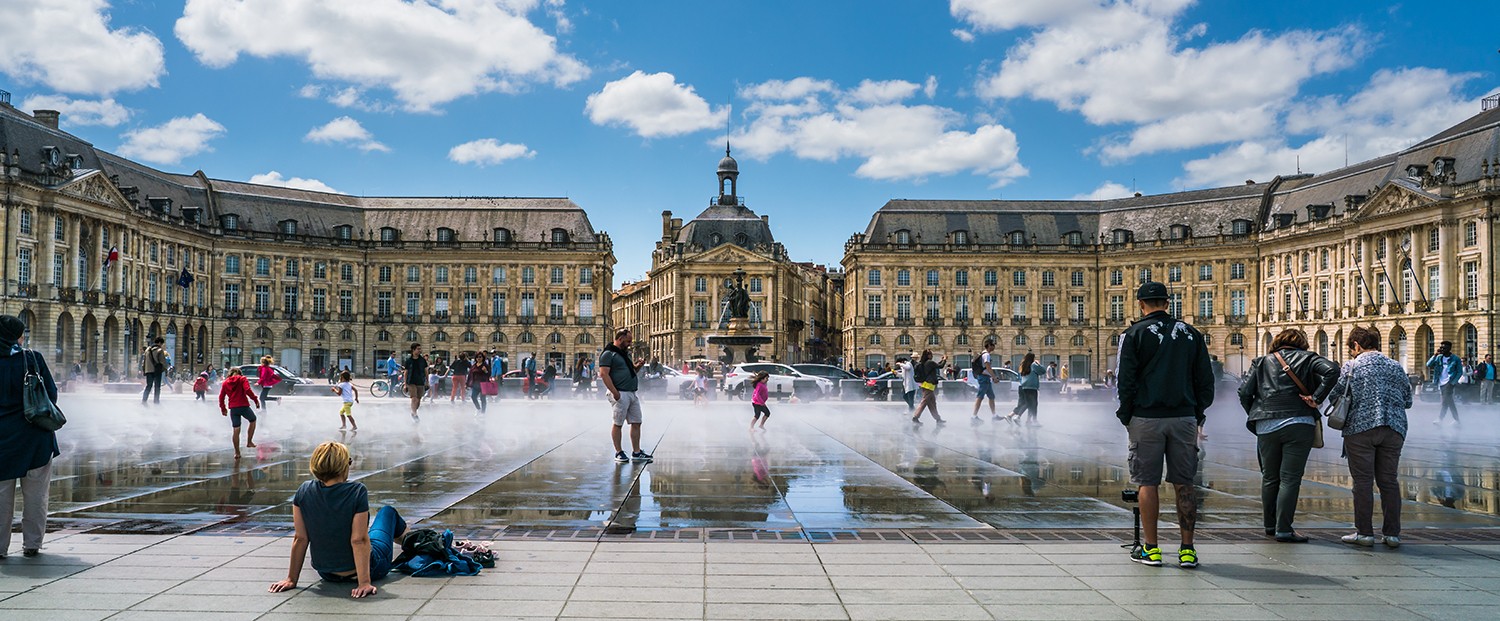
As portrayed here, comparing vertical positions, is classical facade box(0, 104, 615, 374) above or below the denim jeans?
above

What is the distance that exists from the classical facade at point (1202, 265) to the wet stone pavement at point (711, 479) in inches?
2091

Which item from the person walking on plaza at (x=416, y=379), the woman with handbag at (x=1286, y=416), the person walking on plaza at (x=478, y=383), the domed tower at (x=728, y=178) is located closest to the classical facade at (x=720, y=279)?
the domed tower at (x=728, y=178)

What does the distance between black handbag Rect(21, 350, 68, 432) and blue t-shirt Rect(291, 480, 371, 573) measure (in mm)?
2468

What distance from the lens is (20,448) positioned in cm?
788

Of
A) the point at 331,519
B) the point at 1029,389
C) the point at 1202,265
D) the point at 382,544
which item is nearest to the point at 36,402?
the point at 331,519

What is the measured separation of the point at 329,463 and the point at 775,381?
35.2 meters

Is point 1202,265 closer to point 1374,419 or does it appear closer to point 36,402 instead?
point 1374,419

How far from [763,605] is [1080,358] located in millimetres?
98497

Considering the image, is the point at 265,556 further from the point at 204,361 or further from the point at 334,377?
the point at 204,361

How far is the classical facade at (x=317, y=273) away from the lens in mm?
74562

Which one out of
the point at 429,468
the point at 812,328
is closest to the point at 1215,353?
the point at 812,328

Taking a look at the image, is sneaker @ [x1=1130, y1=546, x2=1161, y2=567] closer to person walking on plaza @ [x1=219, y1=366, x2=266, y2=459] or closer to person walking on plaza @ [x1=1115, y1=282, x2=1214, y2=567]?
person walking on plaza @ [x1=1115, y1=282, x2=1214, y2=567]

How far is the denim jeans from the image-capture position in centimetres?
690

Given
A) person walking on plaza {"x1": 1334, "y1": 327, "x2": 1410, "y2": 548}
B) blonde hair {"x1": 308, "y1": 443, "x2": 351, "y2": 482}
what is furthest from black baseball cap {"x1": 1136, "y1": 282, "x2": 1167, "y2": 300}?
blonde hair {"x1": 308, "y1": 443, "x2": 351, "y2": 482}
